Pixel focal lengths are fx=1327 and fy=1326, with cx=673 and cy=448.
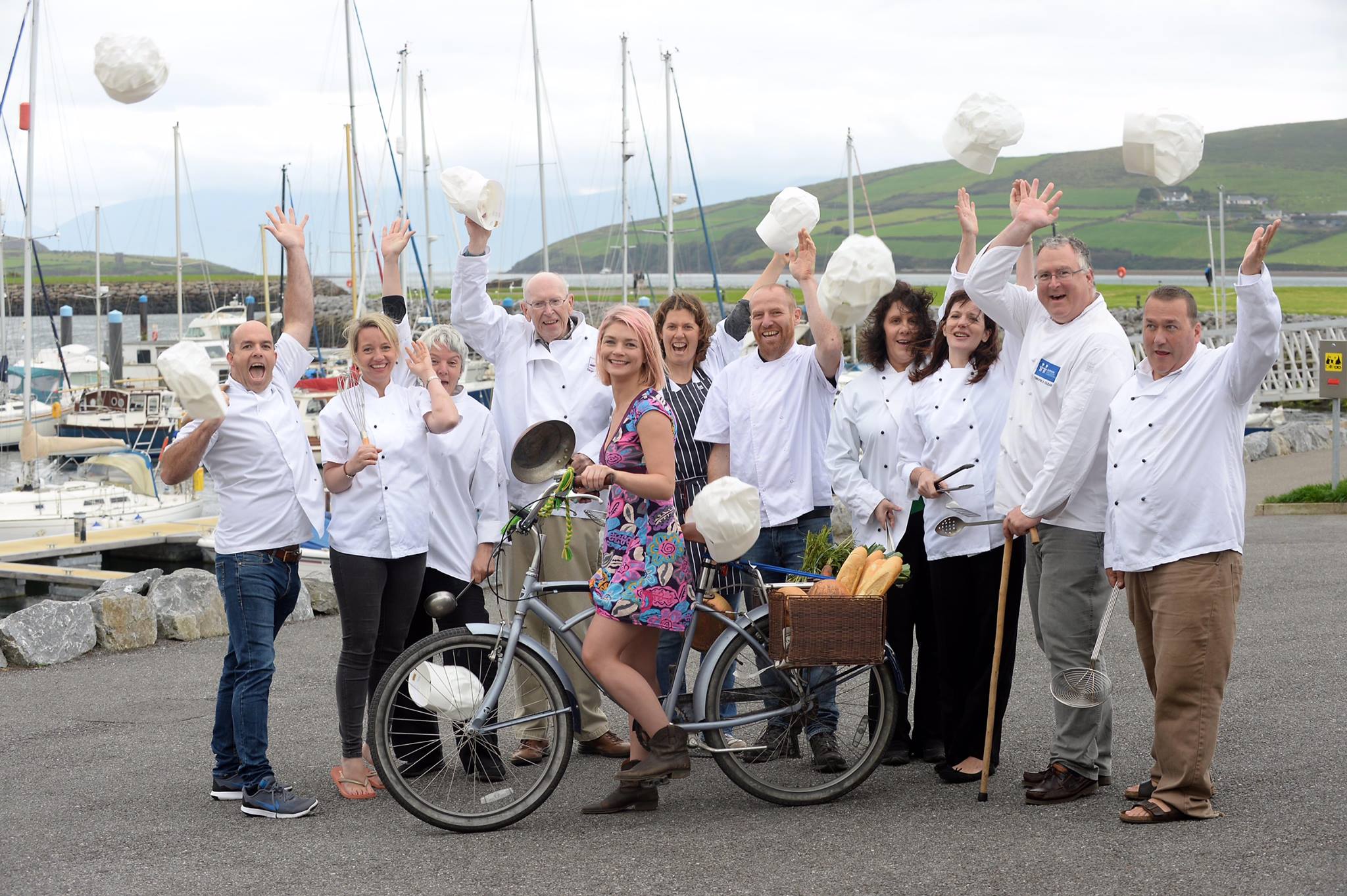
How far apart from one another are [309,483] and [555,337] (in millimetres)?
1540

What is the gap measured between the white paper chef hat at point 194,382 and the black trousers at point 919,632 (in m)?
3.01

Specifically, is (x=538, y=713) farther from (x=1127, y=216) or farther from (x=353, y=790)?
(x=1127, y=216)

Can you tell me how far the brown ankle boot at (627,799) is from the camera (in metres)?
5.36

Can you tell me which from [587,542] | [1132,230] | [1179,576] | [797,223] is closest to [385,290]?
[587,542]

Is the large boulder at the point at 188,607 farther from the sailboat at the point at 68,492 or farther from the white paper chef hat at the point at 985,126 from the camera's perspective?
the sailboat at the point at 68,492

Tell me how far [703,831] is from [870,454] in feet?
6.16

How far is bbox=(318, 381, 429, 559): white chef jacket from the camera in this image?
223 inches

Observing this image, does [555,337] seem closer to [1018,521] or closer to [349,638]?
[349,638]

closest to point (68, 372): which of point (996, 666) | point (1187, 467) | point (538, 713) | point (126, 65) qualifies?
point (126, 65)

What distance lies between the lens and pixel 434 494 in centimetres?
595

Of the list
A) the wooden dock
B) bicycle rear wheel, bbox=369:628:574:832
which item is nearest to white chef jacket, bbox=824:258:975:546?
bicycle rear wheel, bbox=369:628:574:832

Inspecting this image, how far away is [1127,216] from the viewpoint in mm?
152250

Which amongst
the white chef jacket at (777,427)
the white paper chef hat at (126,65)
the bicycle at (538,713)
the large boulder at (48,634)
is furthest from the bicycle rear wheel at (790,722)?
the large boulder at (48,634)

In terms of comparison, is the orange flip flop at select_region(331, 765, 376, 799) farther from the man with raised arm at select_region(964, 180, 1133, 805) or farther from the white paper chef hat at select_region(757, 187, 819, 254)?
the white paper chef hat at select_region(757, 187, 819, 254)
